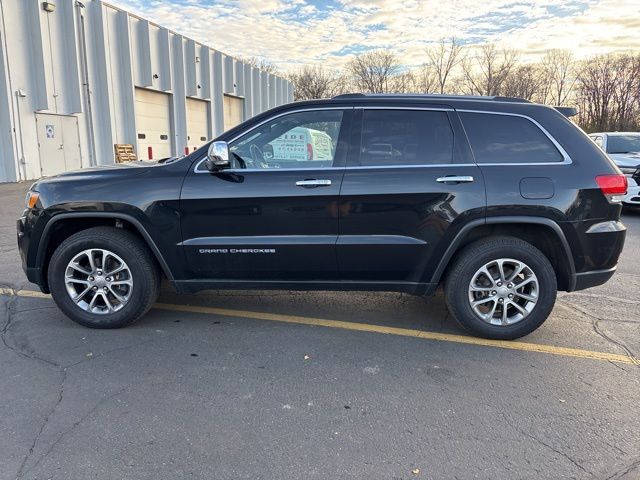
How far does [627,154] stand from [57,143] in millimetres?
16609

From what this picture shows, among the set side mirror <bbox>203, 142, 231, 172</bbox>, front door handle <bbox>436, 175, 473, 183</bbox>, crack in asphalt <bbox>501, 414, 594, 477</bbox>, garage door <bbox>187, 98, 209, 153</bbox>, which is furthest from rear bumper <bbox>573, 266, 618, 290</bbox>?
garage door <bbox>187, 98, 209, 153</bbox>

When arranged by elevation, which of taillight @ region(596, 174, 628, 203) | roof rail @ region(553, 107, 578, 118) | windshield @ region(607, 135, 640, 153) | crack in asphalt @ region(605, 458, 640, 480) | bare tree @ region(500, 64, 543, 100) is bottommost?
crack in asphalt @ region(605, 458, 640, 480)

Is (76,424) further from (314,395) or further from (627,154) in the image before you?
(627,154)

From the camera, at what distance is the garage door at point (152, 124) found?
20.0 meters

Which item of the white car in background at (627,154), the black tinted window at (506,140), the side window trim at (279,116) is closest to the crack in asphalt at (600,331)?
the black tinted window at (506,140)

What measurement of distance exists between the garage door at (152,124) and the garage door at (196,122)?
1645 mm

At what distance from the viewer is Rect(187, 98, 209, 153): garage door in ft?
79.0

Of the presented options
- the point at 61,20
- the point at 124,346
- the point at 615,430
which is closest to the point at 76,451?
the point at 124,346

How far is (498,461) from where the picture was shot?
8.08 feet

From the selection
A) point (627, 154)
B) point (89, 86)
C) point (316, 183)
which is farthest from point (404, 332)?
point (89, 86)

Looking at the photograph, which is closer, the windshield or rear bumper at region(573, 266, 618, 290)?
rear bumper at region(573, 266, 618, 290)

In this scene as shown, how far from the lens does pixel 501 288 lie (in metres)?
3.83

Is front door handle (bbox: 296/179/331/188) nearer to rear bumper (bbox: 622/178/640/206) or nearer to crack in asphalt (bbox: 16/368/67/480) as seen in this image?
crack in asphalt (bbox: 16/368/67/480)

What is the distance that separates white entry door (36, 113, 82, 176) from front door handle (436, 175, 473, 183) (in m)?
14.8
